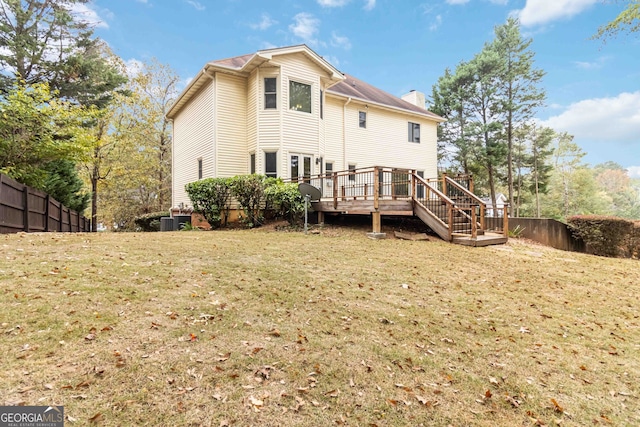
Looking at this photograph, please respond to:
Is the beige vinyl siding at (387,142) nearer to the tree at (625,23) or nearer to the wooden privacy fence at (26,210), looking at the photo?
Result: the tree at (625,23)

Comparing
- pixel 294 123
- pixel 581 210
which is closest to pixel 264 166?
pixel 294 123

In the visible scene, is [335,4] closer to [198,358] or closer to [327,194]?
[327,194]

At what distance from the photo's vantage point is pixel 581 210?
36031mm

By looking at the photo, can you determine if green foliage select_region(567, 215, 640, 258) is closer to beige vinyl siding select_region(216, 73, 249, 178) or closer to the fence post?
beige vinyl siding select_region(216, 73, 249, 178)

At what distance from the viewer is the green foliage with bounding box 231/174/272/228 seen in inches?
438

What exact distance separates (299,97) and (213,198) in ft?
18.8

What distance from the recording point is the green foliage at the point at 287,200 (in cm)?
1067

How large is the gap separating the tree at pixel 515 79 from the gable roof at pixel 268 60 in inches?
385

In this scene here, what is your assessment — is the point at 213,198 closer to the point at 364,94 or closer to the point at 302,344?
the point at 302,344

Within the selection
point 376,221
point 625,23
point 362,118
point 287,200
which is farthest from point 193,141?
point 625,23

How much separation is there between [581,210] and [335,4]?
3587 cm

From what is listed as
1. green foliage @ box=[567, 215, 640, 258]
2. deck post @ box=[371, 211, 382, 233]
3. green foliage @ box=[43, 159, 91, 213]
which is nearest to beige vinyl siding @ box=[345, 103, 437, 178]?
deck post @ box=[371, 211, 382, 233]

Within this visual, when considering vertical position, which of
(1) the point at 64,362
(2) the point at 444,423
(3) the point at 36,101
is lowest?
(2) the point at 444,423

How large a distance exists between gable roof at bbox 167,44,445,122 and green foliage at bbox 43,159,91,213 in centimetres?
594
